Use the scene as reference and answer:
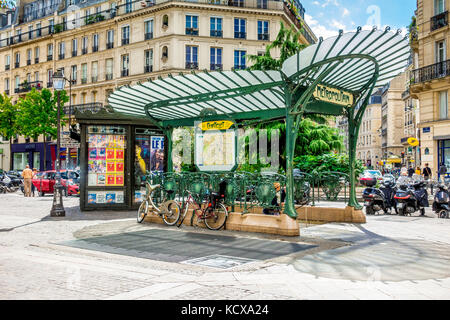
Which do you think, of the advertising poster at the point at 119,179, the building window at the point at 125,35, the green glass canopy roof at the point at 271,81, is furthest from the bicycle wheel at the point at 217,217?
the building window at the point at 125,35

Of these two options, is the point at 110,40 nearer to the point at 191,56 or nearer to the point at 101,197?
the point at 191,56

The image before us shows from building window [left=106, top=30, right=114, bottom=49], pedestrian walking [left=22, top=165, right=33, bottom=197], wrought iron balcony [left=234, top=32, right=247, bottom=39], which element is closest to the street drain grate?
pedestrian walking [left=22, top=165, right=33, bottom=197]

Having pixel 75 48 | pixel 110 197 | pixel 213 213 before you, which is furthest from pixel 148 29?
pixel 213 213

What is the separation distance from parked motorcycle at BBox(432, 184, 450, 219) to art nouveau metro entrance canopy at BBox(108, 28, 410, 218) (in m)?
Result: 3.68

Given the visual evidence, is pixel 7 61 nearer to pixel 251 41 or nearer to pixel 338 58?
pixel 251 41

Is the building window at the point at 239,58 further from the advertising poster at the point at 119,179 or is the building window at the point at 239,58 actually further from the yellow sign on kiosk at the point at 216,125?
the yellow sign on kiosk at the point at 216,125

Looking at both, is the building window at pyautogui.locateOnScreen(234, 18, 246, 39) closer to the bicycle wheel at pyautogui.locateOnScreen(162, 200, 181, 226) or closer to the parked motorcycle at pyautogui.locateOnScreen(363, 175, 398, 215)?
the parked motorcycle at pyautogui.locateOnScreen(363, 175, 398, 215)

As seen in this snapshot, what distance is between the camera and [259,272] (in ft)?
19.9

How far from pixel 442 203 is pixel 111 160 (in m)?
10.5

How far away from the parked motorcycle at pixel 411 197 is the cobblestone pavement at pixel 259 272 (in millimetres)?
4158

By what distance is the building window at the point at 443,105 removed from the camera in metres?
29.4

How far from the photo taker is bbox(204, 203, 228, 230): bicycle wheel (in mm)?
10148

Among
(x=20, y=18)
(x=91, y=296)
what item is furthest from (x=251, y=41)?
(x=91, y=296)

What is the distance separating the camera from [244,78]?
9.12 m
